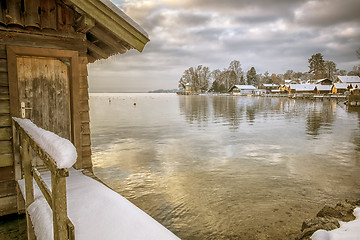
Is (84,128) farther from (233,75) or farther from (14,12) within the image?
(233,75)

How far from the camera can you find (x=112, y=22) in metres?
5.11

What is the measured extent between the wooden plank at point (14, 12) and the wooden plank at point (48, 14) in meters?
0.40

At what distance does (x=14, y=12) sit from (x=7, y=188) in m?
3.60

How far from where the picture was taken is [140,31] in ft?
17.6

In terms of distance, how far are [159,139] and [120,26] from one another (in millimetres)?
10304

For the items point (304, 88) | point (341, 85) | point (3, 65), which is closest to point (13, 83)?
point (3, 65)

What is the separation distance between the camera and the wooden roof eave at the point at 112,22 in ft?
15.6

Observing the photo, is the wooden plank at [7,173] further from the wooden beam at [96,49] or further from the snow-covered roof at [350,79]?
the snow-covered roof at [350,79]

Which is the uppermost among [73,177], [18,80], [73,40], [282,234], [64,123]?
[73,40]

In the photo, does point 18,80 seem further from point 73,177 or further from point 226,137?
point 226,137

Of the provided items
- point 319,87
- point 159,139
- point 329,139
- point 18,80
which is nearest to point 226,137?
point 159,139

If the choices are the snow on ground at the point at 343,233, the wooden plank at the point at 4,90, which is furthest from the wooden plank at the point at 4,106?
the snow on ground at the point at 343,233

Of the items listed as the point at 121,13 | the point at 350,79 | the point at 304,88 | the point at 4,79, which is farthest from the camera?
the point at 304,88

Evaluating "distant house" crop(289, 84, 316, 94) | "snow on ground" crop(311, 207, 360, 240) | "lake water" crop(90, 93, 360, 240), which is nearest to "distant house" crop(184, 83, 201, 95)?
"distant house" crop(289, 84, 316, 94)
